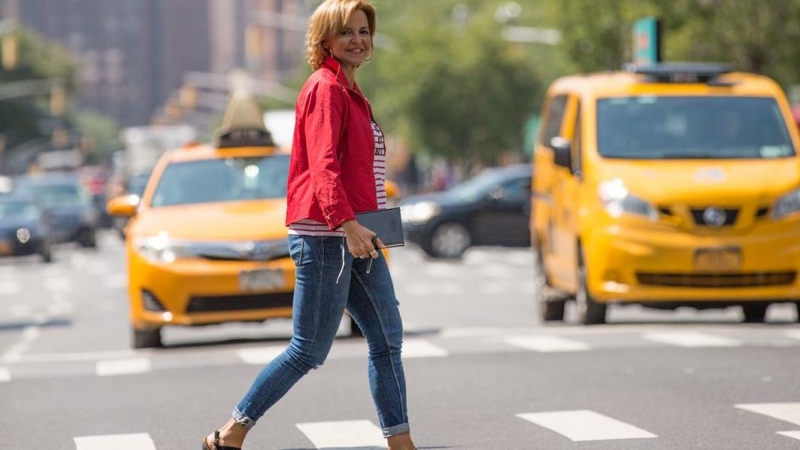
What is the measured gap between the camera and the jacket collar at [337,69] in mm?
7125

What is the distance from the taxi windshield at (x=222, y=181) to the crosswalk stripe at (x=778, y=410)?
6.25m

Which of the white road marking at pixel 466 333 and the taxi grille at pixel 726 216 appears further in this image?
the white road marking at pixel 466 333

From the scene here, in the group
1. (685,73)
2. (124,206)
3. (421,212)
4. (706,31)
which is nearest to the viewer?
(124,206)

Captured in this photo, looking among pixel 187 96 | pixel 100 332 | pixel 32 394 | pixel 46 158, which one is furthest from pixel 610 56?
pixel 46 158

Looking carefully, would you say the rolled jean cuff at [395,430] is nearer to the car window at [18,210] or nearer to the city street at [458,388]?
the city street at [458,388]

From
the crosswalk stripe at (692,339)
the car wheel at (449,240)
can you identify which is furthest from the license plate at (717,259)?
the car wheel at (449,240)

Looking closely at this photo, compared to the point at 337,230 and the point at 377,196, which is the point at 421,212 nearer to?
the point at 377,196

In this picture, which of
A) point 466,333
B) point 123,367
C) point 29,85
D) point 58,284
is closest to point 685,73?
point 466,333

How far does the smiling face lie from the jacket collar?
0.02 metres

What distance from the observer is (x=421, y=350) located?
13.4m

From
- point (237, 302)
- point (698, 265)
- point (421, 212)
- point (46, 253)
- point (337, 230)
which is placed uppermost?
point (337, 230)

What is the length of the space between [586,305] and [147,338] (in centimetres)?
332

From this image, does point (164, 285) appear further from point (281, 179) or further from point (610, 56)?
point (610, 56)

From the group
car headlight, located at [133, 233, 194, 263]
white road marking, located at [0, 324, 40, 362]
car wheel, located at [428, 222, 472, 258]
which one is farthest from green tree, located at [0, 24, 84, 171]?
car headlight, located at [133, 233, 194, 263]
